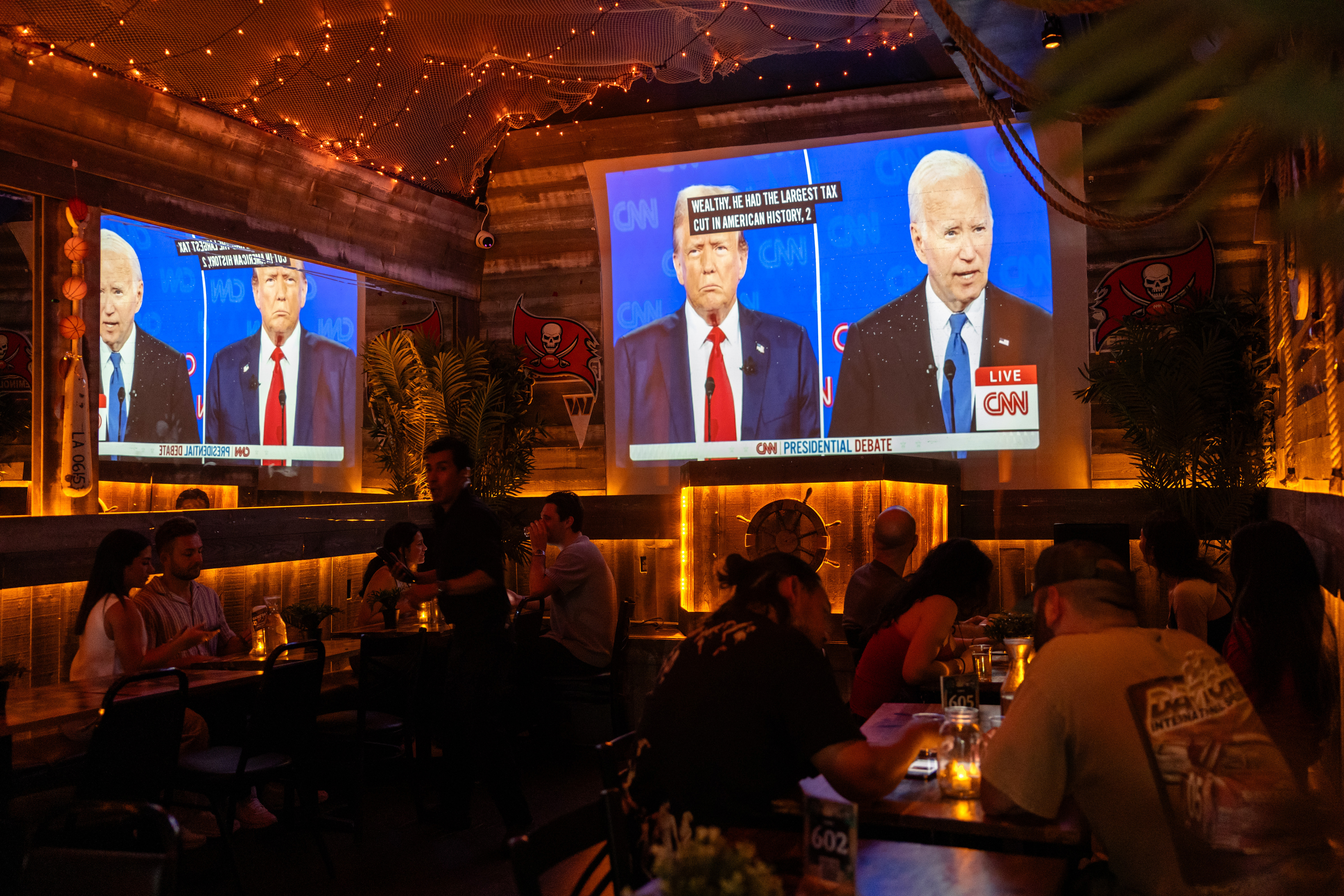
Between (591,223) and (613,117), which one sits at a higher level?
(613,117)

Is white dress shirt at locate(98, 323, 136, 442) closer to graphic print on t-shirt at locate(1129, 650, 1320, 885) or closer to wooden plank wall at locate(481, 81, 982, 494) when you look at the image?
wooden plank wall at locate(481, 81, 982, 494)

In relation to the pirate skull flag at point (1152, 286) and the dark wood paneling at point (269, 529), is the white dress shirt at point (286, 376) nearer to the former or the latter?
the dark wood paneling at point (269, 529)

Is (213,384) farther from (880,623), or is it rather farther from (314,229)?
(880,623)

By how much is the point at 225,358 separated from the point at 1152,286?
663cm

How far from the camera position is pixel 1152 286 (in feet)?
24.8

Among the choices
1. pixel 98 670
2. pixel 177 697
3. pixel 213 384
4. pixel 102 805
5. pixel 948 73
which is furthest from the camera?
pixel 948 73

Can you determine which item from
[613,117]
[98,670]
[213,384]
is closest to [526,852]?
[98,670]

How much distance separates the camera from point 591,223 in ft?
30.1

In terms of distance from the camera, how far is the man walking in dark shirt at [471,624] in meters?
4.70

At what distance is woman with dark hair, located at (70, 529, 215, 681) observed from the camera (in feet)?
14.1

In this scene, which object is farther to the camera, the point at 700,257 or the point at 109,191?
the point at 700,257

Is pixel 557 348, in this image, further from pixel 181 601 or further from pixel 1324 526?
pixel 1324 526

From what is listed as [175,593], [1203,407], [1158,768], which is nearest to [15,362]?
[175,593]

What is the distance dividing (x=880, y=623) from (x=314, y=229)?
219 inches
